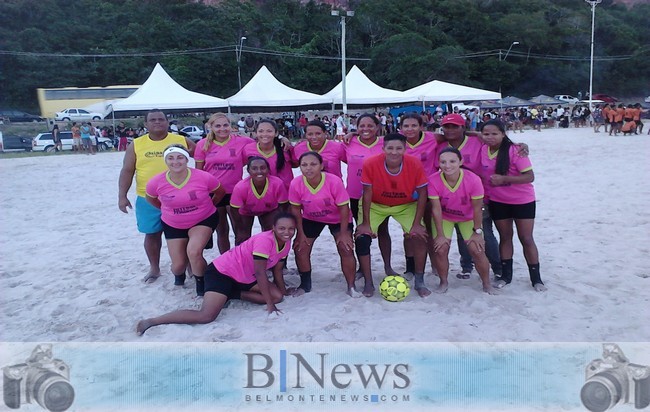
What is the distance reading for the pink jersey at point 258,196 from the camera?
470 cm

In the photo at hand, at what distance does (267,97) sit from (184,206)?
730 inches

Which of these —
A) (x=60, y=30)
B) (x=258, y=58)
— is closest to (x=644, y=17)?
(x=258, y=58)

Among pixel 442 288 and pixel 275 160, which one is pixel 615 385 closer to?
pixel 442 288

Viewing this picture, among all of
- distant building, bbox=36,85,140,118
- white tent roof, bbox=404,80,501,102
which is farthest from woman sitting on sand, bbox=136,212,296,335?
distant building, bbox=36,85,140,118

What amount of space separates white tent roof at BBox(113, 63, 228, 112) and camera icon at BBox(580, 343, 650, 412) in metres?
20.1

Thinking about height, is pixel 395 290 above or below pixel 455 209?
below

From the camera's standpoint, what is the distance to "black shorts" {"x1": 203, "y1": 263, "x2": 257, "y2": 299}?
419 centimetres

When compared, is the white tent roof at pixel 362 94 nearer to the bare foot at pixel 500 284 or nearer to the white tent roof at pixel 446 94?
the white tent roof at pixel 446 94

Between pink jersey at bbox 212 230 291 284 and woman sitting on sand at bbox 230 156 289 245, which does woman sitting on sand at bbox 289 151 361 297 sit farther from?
pink jersey at bbox 212 230 291 284

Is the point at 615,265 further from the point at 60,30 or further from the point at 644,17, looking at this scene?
the point at 644,17

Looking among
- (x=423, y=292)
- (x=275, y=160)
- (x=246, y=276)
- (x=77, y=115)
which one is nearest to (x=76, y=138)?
(x=77, y=115)

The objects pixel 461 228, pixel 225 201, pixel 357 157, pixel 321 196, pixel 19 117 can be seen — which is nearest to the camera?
pixel 321 196

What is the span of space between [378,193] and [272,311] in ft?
4.41

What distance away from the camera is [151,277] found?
5.17 metres
